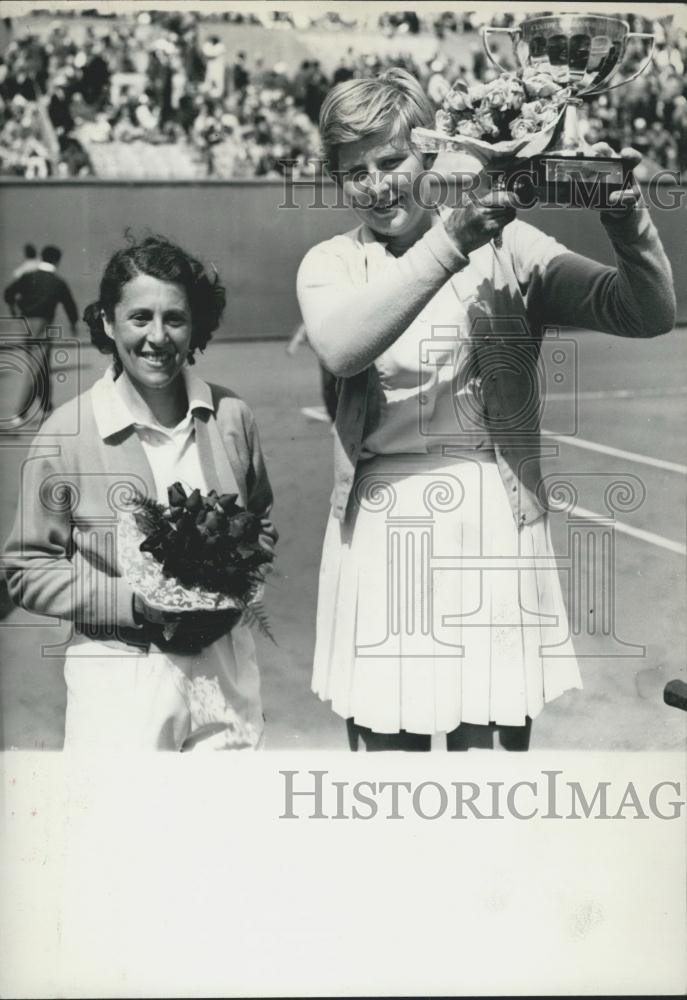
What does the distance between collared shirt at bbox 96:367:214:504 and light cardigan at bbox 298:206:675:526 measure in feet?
1.25

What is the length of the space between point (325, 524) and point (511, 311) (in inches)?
28.4

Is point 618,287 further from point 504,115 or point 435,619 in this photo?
point 435,619

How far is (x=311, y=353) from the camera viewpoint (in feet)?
10.7

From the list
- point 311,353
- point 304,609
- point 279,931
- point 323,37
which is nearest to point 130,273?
point 311,353

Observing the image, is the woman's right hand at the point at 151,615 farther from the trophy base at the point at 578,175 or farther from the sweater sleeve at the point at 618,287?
the trophy base at the point at 578,175

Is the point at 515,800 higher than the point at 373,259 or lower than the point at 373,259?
lower

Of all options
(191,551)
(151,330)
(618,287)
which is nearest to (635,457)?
(618,287)

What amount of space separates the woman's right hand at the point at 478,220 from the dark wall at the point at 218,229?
0.31 meters

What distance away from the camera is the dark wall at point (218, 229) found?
127 inches

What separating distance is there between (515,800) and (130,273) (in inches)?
67.1

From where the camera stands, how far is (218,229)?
328 centimetres

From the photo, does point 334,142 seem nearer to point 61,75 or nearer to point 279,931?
point 61,75

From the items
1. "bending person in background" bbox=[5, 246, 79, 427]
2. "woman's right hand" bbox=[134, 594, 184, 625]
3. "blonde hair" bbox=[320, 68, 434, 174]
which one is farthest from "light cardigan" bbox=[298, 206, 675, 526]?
"bending person in background" bbox=[5, 246, 79, 427]

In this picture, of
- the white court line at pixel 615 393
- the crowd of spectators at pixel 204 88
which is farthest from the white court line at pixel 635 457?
the crowd of spectators at pixel 204 88
